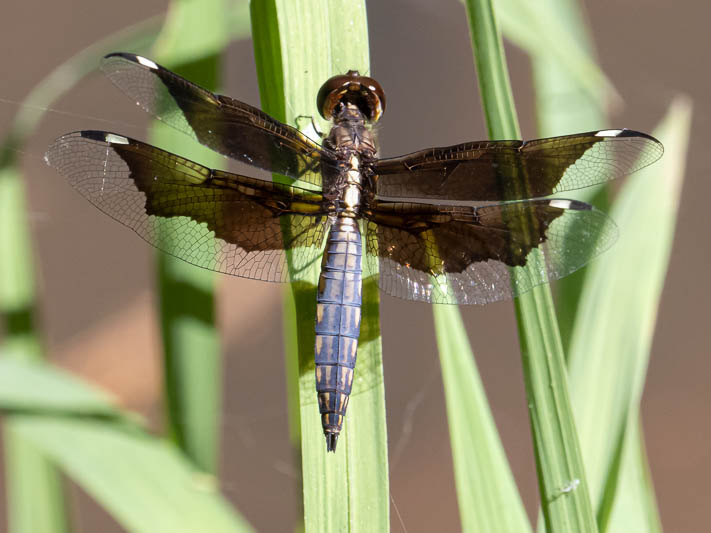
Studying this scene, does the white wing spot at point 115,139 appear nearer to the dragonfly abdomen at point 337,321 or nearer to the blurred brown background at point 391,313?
the dragonfly abdomen at point 337,321

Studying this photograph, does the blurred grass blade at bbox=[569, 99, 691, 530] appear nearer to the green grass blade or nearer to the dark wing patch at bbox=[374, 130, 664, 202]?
the dark wing patch at bbox=[374, 130, 664, 202]

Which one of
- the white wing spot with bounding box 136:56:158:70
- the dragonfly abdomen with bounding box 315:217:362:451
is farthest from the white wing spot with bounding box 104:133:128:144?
the dragonfly abdomen with bounding box 315:217:362:451

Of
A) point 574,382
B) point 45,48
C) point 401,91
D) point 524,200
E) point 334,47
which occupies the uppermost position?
point 45,48

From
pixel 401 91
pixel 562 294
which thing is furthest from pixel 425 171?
pixel 401 91

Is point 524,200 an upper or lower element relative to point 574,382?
upper

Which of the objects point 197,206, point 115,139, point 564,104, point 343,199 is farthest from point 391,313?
point 115,139

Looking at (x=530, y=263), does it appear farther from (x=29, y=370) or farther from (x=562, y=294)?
(x=29, y=370)

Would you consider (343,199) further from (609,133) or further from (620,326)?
(620,326)
